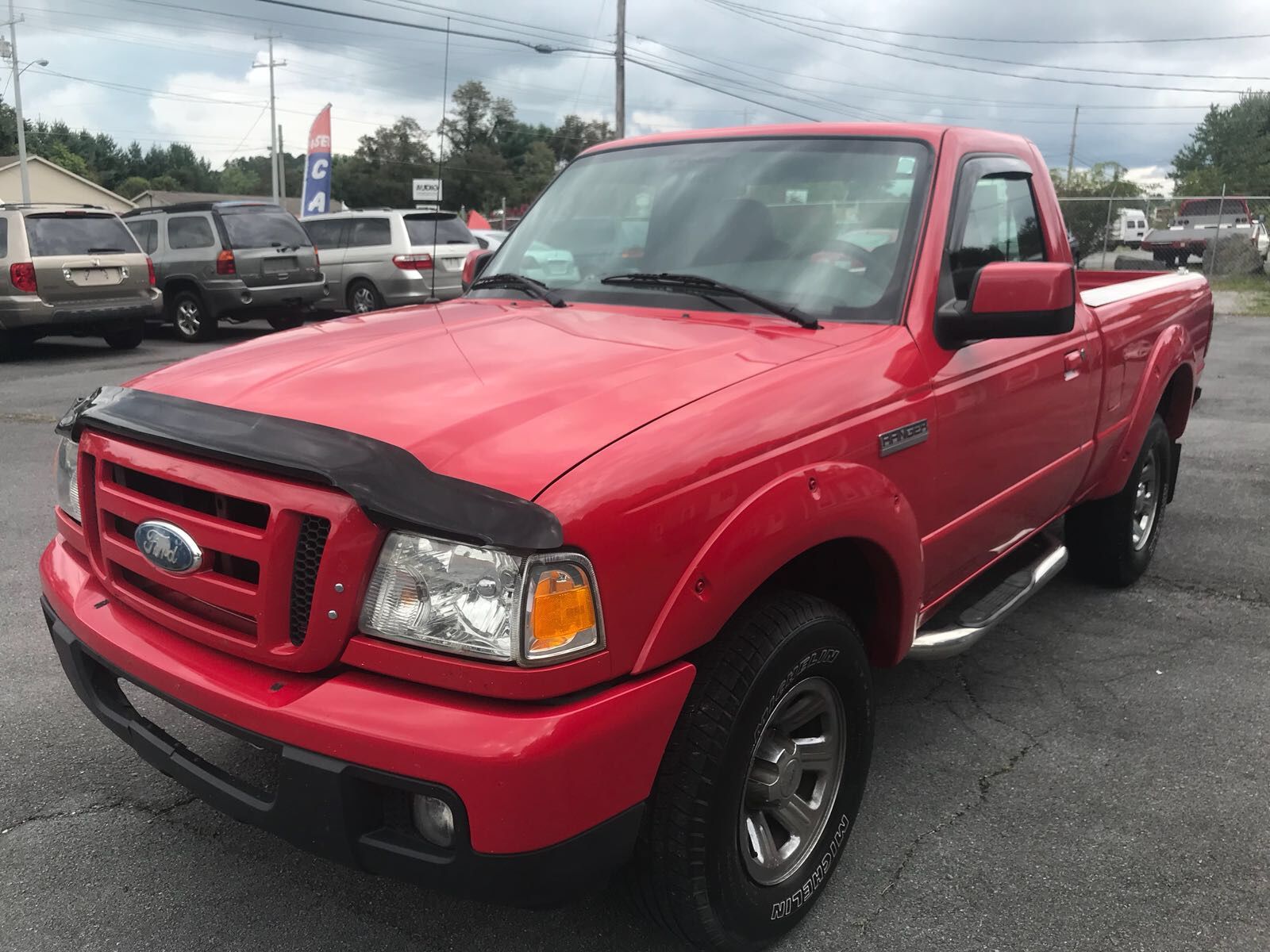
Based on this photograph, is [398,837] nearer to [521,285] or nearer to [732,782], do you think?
[732,782]

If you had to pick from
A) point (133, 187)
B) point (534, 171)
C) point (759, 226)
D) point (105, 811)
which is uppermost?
point (534, 171)

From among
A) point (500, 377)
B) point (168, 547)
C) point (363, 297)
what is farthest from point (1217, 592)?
point (363, 297)

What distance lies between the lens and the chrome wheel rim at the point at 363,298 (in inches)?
620

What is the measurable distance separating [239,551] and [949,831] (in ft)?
6.52

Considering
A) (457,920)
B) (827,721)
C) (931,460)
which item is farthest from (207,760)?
(931,460)

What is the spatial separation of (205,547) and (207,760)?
0.49 m

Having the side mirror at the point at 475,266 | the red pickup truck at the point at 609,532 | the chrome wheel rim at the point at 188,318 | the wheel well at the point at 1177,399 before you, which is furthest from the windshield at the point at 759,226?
the chrome wheel rim at the point at 188,318

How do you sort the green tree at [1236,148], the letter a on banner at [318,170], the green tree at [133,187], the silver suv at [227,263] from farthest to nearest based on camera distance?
the green tree at [133,187] < the green tree at [1236,148] < the letter a on banner at [318,170] < the silver suv at [227,263]

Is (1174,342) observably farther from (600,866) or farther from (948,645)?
(600,866)

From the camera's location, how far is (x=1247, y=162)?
5966 centimetres

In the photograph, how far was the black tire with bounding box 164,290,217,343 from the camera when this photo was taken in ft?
46.1

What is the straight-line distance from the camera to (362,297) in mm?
15820

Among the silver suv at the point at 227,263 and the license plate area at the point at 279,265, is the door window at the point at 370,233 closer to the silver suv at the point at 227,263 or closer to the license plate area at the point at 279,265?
the silver suv at the point at 227,263

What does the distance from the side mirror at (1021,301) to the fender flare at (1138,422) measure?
1659 mm
